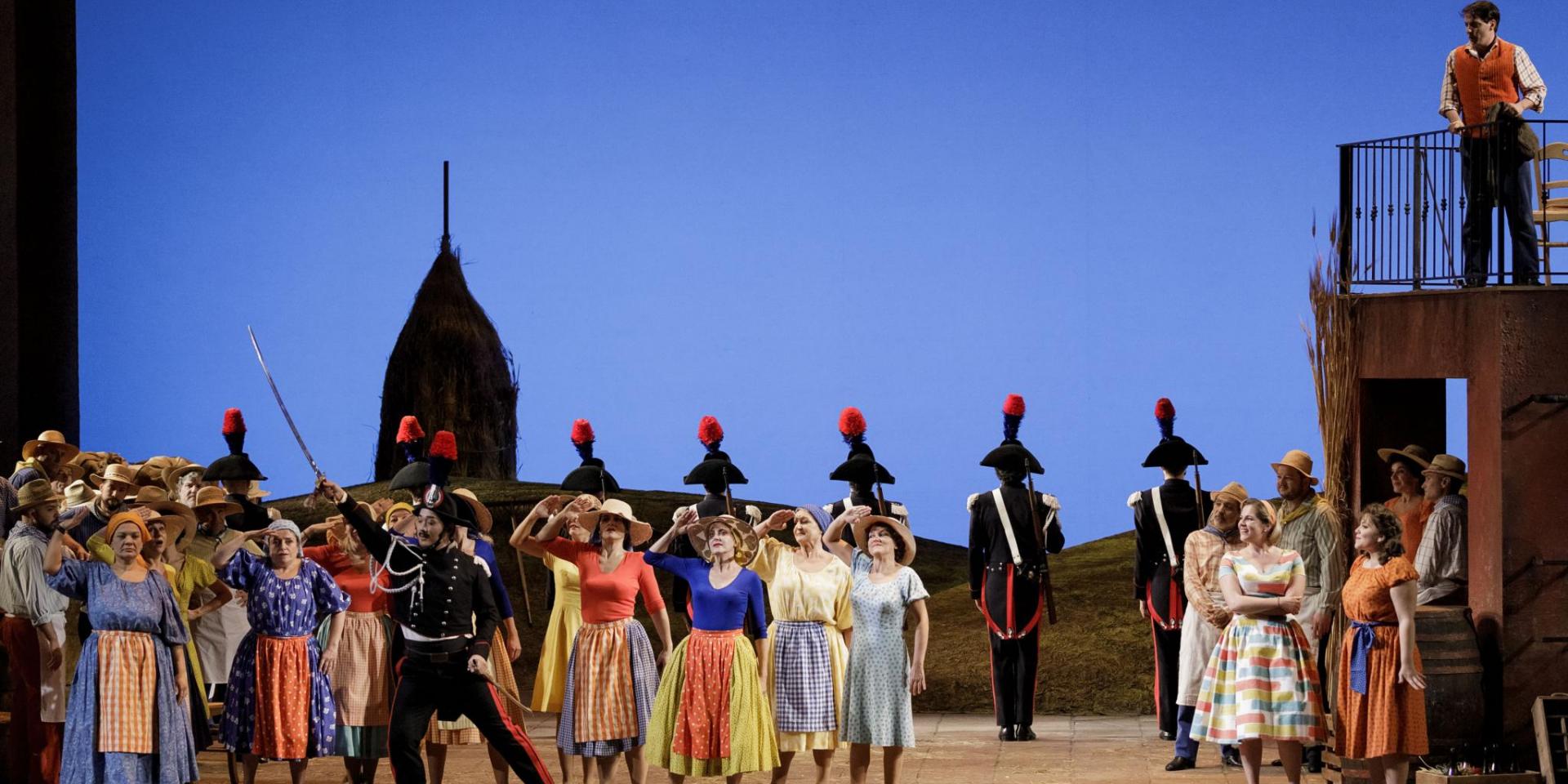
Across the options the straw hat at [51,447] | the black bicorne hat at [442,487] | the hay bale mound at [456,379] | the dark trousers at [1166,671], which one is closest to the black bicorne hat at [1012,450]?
the dark trousers at [1166,671]

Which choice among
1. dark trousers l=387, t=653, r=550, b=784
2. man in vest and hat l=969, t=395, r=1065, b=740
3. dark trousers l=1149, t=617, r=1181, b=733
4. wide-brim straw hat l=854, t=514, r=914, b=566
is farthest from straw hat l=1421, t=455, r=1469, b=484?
dark trousers l=387, t=653, r=550, b=784

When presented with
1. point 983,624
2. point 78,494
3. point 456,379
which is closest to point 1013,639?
point 983,624

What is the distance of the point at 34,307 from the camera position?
15.7 meters

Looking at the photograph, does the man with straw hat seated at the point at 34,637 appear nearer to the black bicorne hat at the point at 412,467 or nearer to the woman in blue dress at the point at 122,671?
the woman in blue dress at the point at 122,671

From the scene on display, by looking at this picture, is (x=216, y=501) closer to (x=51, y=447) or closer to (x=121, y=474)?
(x=121, y=474)

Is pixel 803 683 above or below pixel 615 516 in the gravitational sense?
below

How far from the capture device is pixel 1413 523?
9133 mm

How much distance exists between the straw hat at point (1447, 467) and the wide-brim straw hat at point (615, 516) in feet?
12.0

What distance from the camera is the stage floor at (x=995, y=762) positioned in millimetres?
9164

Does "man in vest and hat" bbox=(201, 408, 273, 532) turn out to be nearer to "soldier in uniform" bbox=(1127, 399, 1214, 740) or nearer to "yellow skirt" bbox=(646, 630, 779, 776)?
"yellow skirt" bbox=(646, 630, 779, 776)

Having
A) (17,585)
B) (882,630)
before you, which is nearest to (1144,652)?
(882,630)

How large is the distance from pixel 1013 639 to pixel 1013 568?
39cm

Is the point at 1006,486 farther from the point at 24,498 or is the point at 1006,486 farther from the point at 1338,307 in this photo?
the point at 24,498

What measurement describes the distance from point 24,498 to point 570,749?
2797 millimetres
